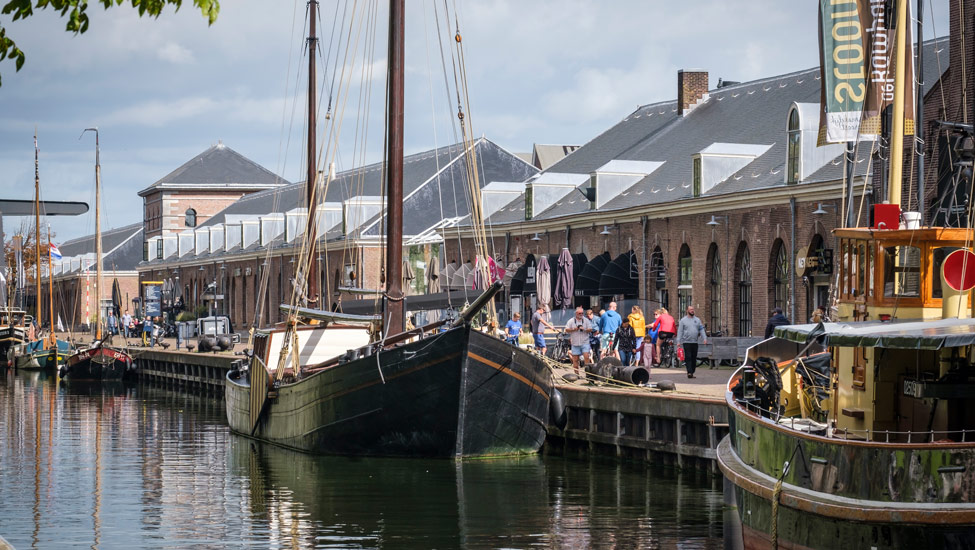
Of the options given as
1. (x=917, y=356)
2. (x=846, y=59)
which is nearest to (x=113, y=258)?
(x=846, y=59)

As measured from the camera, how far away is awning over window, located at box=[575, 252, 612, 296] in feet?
147

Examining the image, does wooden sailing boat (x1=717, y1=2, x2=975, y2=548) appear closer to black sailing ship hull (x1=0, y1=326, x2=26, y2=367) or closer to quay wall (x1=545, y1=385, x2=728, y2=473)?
quay wall (x1=545, y1=385, x2=728, y2=473)

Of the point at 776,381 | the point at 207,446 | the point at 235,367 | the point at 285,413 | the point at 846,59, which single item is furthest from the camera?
the point at 235,367

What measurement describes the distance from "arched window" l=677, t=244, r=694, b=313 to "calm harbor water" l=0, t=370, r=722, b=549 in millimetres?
17515

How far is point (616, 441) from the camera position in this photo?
82.8 ft

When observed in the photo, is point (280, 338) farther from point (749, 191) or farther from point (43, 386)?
point (43, 386)

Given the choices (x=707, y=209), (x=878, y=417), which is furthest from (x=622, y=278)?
(x=878, y=417)

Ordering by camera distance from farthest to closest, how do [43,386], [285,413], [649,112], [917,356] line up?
[649,112], [43,386], [285,413], [917,356]

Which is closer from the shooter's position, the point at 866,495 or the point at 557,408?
the point at 866,495

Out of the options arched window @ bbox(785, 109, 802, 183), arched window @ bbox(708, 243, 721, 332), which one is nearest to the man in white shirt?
arched window @ bbox(785, 109, 802, 183)

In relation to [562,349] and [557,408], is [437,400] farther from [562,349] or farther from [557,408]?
[562,349]

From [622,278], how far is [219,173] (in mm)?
71760

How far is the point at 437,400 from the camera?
23.1m

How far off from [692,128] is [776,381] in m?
34.8
